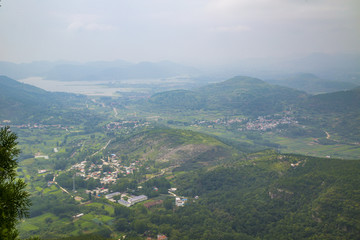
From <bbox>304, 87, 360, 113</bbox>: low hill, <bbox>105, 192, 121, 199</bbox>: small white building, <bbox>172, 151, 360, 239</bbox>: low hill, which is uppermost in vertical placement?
<bbox>304, 87, 360, 113</bbox>: low hill

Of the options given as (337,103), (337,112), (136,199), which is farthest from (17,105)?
(337,103)

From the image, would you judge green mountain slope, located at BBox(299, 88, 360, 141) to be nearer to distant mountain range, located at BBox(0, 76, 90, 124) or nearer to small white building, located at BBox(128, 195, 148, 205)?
small white building, located at BBox(128, 195, 148, 205)

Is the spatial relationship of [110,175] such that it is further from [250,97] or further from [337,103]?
[250,97]

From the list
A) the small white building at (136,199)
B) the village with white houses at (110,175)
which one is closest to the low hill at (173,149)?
the village with white houses at (110,175)

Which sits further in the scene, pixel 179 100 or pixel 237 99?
pixel 179 100

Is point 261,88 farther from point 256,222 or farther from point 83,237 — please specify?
point 83,237

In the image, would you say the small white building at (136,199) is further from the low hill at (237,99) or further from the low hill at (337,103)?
the low hill at (337,103)

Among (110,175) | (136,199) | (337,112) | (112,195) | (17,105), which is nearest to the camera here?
(136,199)

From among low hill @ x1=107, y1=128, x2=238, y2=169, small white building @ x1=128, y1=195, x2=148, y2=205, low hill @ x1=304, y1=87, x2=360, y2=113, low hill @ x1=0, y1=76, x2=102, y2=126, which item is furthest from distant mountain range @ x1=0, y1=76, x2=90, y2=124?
low hill @ x1=304, y1=87, x2=360, y2=113

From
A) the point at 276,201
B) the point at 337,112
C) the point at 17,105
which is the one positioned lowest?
the point at 276,201
